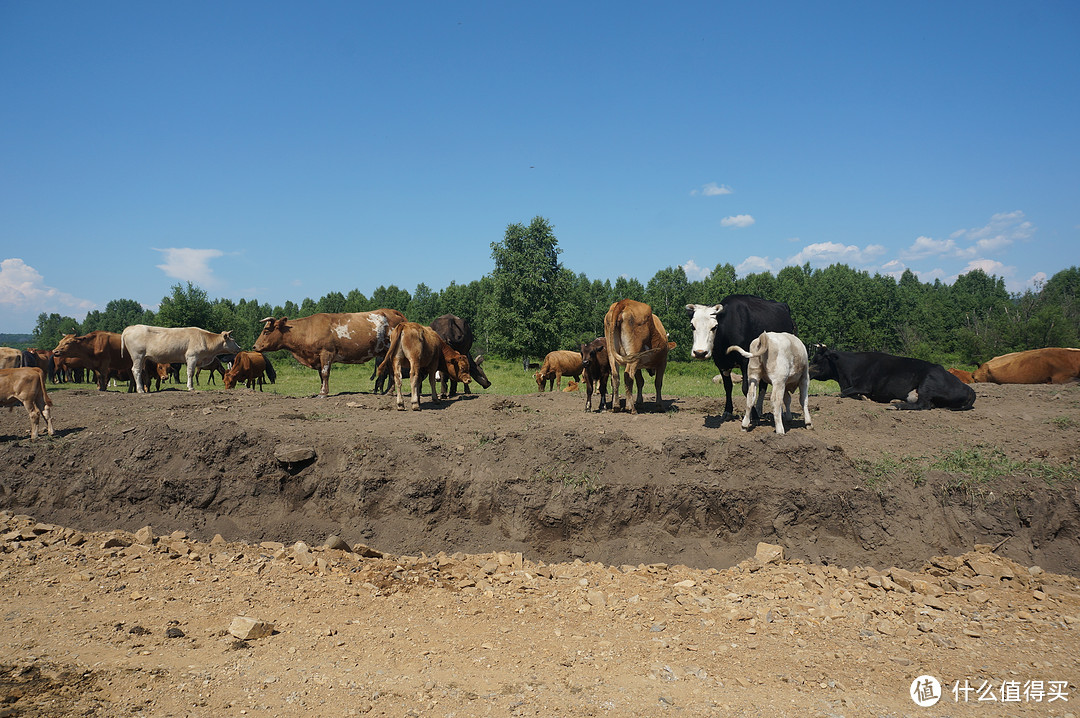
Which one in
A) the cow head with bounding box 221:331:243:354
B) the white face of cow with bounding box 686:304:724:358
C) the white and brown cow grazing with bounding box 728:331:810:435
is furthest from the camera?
the cow head with bounding box 221:331:243:354

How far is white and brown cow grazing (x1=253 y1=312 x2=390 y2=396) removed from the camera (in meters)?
14.1

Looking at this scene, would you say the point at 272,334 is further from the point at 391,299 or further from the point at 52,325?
the point at 52,325

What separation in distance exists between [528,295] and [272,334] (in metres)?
27.0

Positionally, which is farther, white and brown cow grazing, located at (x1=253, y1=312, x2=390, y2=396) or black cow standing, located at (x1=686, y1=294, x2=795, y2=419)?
white and brown cow grazing, located at (x1=253, y1=312, x2=390, y2=396)

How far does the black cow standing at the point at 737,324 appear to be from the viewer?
8945mm

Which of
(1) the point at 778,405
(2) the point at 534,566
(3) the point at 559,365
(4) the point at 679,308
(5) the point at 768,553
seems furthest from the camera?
(4) the point at 679,308

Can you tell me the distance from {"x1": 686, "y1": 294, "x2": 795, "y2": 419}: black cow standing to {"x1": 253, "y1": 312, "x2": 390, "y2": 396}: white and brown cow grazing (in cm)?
852

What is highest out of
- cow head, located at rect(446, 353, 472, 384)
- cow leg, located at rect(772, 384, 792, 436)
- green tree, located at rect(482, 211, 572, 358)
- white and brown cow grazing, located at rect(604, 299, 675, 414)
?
green tree, located at rect(482, 211, 572, 358)

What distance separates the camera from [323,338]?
14.1 meters

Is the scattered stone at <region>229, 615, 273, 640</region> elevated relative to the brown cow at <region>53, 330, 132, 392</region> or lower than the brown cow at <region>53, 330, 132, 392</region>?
lower

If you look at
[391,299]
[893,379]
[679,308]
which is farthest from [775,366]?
[391,299]

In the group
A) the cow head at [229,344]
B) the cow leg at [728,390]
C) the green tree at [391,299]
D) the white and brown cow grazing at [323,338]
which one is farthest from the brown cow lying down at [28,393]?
the green tree at [391,299]

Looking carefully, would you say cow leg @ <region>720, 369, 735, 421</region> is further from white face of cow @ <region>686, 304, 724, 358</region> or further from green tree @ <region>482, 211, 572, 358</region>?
green tree @ <region>482, 211, 572, 358</region>

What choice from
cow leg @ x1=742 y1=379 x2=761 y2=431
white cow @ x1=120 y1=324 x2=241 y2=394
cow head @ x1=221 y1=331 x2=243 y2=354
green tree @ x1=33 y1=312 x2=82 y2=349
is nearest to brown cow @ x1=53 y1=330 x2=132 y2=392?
white cow @ x1=120 y1=324 x2=241 y2=394
